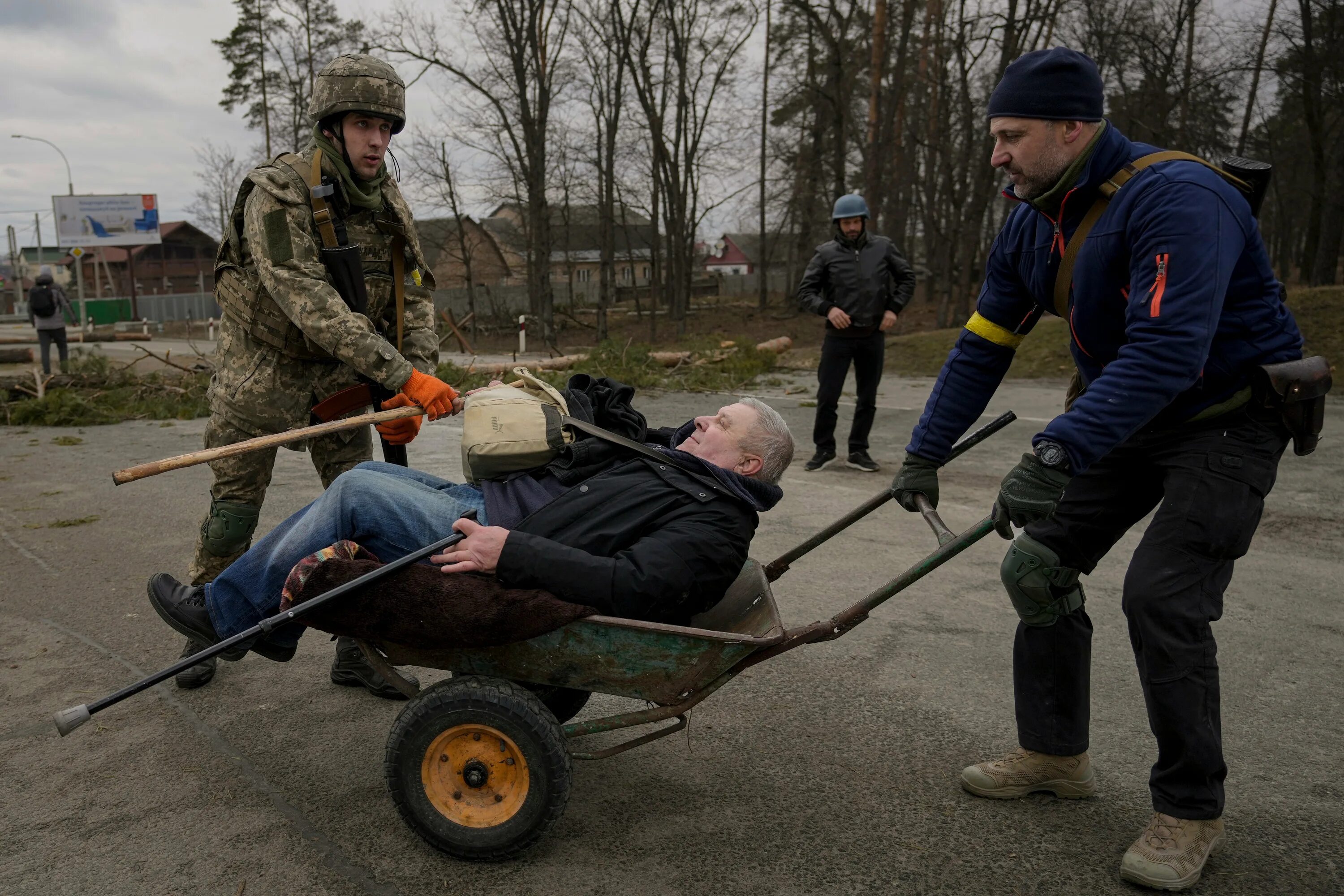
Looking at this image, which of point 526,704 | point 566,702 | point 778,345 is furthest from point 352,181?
point 778,345

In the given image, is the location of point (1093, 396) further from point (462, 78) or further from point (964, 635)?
point (462, 78)

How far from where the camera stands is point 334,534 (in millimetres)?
2689

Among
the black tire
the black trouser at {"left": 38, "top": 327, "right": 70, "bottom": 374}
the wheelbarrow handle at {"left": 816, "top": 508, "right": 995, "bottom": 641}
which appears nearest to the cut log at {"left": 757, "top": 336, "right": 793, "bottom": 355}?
the black trouser at {"left": 38, "top": 327, "right": 70, "bottom": 374}

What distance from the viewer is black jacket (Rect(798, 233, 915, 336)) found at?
7770mm

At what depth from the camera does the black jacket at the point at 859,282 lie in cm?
777

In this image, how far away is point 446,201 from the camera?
118 feet

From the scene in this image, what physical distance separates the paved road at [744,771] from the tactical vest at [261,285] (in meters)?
1.26

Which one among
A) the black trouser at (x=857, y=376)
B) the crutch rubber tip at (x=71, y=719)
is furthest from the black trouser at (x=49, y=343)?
the crutch rubber tip at (x=71, y=719)

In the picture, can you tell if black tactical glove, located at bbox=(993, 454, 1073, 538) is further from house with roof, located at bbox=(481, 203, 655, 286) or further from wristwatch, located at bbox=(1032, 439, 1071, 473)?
house with roof, located at bbox=(481, 203, 655, 286)

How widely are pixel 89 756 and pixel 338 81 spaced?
2360 millimetres

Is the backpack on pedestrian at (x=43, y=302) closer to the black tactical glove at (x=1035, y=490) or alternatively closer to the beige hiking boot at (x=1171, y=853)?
the black tactical glove at (x=1035, y=490)

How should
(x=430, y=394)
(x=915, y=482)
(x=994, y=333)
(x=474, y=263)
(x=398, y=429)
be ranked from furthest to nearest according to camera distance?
(x=474, y=263), (x=398, y=429), (x=430, y=394), (x=994, y=333), (x=915, y=482)

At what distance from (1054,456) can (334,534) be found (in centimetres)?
187

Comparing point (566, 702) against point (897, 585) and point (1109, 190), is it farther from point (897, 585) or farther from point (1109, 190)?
point (1109, 190)
